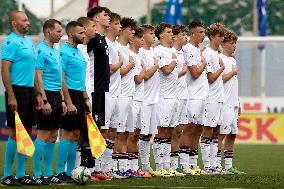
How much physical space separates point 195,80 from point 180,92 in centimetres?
50

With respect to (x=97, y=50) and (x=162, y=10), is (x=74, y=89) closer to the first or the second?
(x=97, y=50)

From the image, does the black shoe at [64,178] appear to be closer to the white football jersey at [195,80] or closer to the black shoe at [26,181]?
the black shoe at [26,181]

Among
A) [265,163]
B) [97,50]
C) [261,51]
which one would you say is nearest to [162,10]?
[261,51]

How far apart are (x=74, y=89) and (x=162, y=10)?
207 feet

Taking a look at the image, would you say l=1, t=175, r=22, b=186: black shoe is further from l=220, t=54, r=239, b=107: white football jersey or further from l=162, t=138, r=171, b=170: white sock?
l=220, t=54, r=239, b=107: white football jersey

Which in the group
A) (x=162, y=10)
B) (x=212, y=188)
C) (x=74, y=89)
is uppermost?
(x=162, y=10)

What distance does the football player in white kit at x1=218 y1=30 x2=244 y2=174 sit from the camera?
22078 millimetres

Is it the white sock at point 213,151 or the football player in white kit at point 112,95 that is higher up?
the football player in white kit at point 112,95

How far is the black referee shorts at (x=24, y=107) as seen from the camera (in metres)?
17.0

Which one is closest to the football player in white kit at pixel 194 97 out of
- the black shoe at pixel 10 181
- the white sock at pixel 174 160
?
the white sock at pixel 174 160

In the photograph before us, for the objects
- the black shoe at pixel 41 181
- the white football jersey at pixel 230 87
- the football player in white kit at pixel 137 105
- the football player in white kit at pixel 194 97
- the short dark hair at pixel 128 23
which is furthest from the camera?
the white football jersey at pixel 230 87

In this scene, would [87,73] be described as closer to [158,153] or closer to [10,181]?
[158,153]

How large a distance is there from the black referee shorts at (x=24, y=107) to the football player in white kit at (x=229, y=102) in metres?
5.59

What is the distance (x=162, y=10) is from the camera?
80.8 metres
